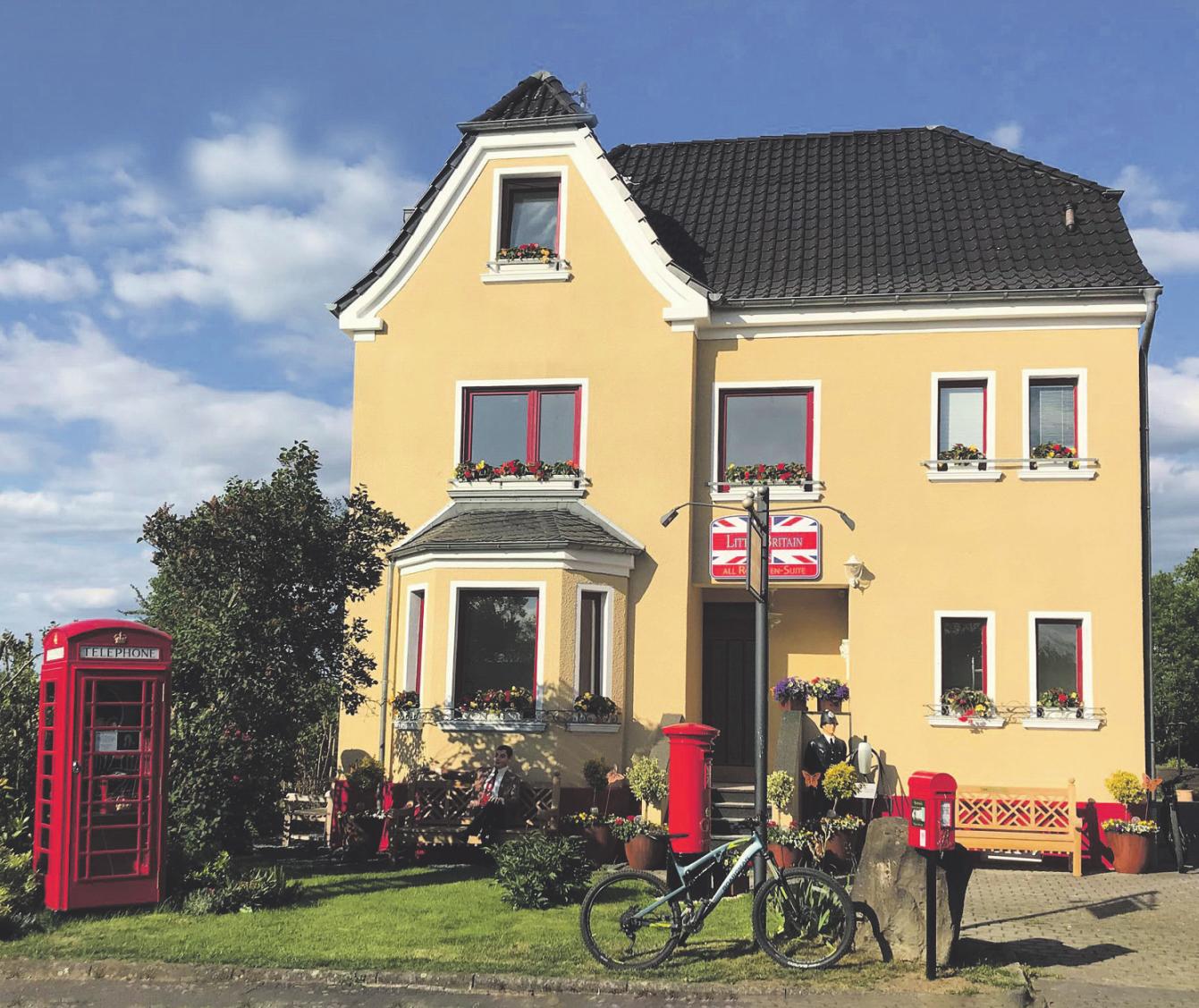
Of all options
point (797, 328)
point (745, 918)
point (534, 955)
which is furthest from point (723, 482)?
point (534, 955)


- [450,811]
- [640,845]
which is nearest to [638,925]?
[640,845]

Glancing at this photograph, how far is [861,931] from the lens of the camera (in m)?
11.2

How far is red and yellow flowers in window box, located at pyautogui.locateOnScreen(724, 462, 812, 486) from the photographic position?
1936 centimetres

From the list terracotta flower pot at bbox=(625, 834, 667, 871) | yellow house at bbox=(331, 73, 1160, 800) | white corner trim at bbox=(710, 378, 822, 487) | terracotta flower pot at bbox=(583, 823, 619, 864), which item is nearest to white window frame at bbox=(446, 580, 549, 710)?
yellow house at bbox=(331, 73, 1160, 800)

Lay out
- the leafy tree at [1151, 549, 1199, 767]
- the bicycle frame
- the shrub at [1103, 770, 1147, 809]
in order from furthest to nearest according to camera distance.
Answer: the leafy tree at [1151, 549, 1199, 767]
the shrub at [1103, 770, 1147, 809]
the bicycle frame

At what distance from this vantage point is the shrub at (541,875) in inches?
520

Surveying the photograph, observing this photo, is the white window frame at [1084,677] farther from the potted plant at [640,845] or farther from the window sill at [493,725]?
the window sill at [493,725]

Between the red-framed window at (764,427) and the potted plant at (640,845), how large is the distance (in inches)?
242

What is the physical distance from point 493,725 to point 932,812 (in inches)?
359

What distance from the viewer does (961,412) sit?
19.3m

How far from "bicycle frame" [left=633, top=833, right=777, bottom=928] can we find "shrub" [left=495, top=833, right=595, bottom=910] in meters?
2.55

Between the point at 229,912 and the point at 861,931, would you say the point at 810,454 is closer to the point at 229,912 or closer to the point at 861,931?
the point at 861,931

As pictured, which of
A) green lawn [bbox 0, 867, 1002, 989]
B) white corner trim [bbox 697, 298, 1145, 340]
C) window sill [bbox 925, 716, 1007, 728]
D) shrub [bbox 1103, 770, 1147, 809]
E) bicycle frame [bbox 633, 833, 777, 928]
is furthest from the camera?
white corner trim [bbox 697, 298, 1145, 340]

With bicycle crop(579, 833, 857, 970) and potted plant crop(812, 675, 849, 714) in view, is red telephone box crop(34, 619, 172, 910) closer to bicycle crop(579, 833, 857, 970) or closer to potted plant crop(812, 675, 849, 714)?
bicycle crop(579, 833, 857, 970)
